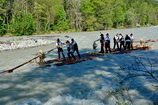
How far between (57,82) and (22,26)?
44.7 metres

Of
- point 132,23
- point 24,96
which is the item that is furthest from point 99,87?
point 132,23

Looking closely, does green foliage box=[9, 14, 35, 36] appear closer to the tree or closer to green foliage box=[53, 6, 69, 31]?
green foliage box=[53, 6, 69, 31]

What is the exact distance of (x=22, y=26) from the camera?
5141cm

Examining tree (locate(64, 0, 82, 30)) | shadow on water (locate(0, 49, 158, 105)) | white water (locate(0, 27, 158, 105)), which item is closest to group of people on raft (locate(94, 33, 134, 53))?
shadow on water (locate(0, 49, 158, 105))

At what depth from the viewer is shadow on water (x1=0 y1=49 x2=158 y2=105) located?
8625mm

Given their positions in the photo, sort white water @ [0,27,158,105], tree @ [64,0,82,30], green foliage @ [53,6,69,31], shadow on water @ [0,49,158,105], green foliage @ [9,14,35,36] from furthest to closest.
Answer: tree @ [64,0,82,30], green foliage @ [53,6,69,31], green foliage @ [9,14,35,36], shadow on water @ [0,49,158,105], white water @ [0,27,158,105]

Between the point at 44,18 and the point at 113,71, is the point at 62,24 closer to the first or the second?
the point at 44,18

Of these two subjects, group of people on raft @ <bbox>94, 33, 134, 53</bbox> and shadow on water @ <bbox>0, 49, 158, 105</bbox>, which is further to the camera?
group of people on raft @ <bbox>94, 33, 134, 53</bbox>

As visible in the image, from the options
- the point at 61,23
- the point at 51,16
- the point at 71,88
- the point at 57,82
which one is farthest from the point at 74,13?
the point at 71,88

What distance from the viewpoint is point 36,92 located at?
29.9ft

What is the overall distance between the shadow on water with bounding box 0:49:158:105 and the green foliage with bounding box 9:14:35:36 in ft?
133

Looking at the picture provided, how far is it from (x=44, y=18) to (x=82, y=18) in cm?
1669

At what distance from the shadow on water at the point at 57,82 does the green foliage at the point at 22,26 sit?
40.6 metres

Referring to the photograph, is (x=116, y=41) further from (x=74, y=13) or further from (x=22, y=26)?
(x=74, y=13)
